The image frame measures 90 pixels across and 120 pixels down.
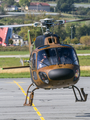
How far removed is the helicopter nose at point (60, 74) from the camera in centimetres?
1153

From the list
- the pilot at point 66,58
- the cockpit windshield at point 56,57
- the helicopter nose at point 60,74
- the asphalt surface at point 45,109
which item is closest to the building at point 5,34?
the asphalt surface at point 45,109

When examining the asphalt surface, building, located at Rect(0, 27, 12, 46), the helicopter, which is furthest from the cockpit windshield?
building, located at Rect(0, 27, 12, 46)

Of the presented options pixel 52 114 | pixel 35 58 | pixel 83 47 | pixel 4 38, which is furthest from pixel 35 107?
pixel 4 38

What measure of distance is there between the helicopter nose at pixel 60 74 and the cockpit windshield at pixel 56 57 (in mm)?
455

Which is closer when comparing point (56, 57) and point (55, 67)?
point (55, 67)

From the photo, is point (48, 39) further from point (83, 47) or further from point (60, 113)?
point (83, 47)

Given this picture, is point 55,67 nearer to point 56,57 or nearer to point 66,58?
point 56,57

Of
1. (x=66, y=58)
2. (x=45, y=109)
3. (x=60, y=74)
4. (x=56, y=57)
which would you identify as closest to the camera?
(x=60, y=74)

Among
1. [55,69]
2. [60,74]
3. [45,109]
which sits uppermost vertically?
[55,69]

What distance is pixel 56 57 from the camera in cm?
1202

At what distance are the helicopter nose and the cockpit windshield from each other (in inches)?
17.9

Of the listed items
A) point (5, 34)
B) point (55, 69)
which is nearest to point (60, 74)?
point (55, 69)

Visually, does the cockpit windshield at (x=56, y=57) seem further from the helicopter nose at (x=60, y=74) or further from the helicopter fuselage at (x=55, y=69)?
the helicopter nose at (x=60, y=74)

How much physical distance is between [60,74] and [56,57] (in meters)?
0.86
